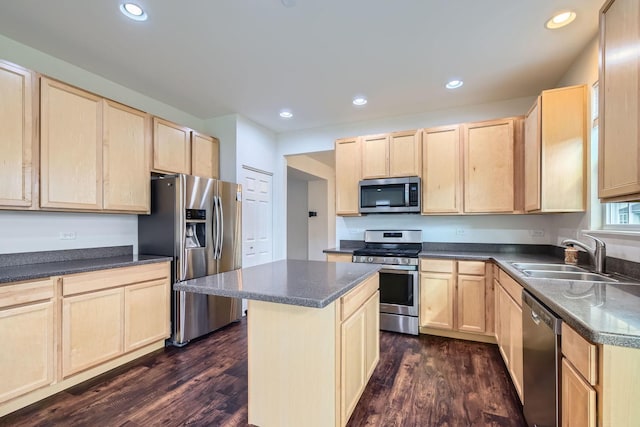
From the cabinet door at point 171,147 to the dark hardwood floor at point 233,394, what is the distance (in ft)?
6.39

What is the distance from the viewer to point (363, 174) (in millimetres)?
3824

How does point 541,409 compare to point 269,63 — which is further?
point 269,63

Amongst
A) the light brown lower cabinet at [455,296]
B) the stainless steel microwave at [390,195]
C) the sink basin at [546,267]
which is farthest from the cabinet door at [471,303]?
the stainless steel microwave at [390,195]

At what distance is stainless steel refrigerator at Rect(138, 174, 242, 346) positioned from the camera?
295 centimetres

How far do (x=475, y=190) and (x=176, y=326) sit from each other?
11.7 feet

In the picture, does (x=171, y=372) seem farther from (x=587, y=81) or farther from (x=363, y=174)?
(x=587, y=81)

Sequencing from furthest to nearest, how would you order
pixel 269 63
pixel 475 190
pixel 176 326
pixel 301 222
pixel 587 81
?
pixel 301 222 → pixel 475 190 → pixel 176 326 → pixel 269 63 → pixel 587 81

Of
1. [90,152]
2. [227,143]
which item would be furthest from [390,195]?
[90,152]

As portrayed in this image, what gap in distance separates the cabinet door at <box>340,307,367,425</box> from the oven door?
1372 millimetres

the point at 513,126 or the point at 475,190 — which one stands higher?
the point at 513,126

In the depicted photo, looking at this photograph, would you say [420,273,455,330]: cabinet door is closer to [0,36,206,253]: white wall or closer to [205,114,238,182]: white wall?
[205,114,238,182]: white wall

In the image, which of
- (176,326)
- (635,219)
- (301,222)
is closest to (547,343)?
(635,219)

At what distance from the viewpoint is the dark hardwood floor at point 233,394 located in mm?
1878

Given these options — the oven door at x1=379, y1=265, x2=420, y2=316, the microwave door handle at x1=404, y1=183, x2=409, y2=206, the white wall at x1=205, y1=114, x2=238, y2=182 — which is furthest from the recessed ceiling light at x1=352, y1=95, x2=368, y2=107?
the oven door at x1=379, y1=265, x2=420, y2=316
